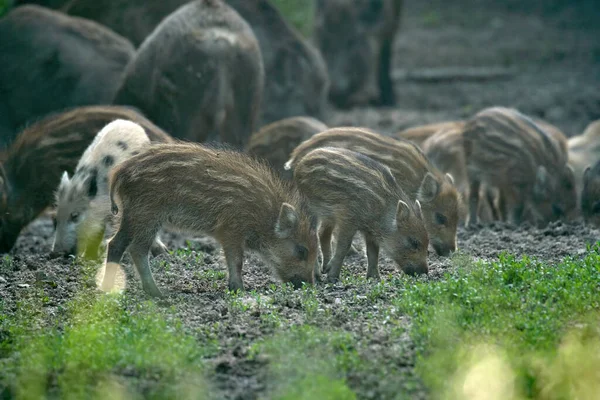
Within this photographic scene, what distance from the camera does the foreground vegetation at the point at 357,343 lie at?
4348 mm

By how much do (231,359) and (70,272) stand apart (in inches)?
96.7

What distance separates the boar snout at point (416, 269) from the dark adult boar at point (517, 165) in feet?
8.97

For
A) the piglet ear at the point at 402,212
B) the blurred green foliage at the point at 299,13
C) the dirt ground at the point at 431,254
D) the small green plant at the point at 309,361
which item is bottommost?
the blurred green foliage at the point at 299,13

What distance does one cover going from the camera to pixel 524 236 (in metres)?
7.79

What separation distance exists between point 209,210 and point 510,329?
216cm

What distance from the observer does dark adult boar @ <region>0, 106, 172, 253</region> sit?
8195 millimetres

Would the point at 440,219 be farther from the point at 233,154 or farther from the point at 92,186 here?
the point at 92,186

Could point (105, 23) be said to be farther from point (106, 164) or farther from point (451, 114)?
point (106, 164)

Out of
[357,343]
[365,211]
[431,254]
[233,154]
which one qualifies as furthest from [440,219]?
[357,343]

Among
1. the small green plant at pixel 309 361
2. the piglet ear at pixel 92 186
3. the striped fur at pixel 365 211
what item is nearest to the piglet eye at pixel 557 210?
the striped fur at pixel 365 211

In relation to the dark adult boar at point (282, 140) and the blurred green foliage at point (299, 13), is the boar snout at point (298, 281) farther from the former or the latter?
the blurred green foliage at point (299, 13)

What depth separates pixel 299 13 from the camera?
64.3 ft

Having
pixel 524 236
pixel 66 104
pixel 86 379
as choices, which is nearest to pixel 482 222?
pixel 524 236

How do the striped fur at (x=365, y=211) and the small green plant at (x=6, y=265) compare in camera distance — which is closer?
the striped fur at (x=365, y=211)
